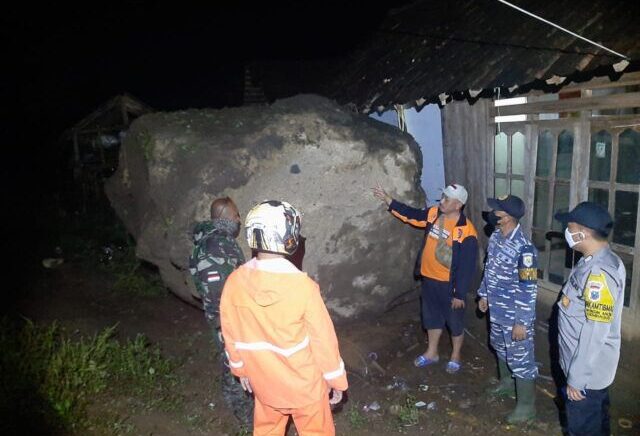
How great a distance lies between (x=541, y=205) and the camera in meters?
5.12

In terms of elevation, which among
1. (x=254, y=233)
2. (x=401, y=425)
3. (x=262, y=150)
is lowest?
(x=401, y=425)

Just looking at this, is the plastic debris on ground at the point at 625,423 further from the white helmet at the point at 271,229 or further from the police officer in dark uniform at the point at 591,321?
the white helmet at the point at 271,229

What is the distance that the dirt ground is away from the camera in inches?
165

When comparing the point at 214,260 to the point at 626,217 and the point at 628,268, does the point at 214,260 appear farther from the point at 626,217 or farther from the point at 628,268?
the point at 628,268

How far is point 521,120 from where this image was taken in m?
5.14

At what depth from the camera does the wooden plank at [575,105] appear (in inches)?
161

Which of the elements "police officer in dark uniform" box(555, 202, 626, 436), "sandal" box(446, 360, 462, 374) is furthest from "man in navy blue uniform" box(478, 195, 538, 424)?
"sandal" box(446, 360, 462, 374)

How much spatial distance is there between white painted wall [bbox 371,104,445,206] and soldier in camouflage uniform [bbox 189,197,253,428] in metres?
3.46

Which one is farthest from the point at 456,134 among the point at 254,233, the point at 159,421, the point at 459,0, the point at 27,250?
the point at 27,250

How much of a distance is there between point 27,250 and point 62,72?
10334 mm

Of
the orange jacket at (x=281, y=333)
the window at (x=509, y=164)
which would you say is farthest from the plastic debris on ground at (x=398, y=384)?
the window at (x=509, y=164)

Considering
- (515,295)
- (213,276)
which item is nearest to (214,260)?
(213,276)

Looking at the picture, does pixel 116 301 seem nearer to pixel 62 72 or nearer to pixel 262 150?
pixel 262 150

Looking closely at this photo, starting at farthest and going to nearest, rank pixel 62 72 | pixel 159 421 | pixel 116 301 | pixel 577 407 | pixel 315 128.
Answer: pixel 62 72 < pixel 116 301 < pixel 315 128 < pixel 159 421 < pixel 577 407
